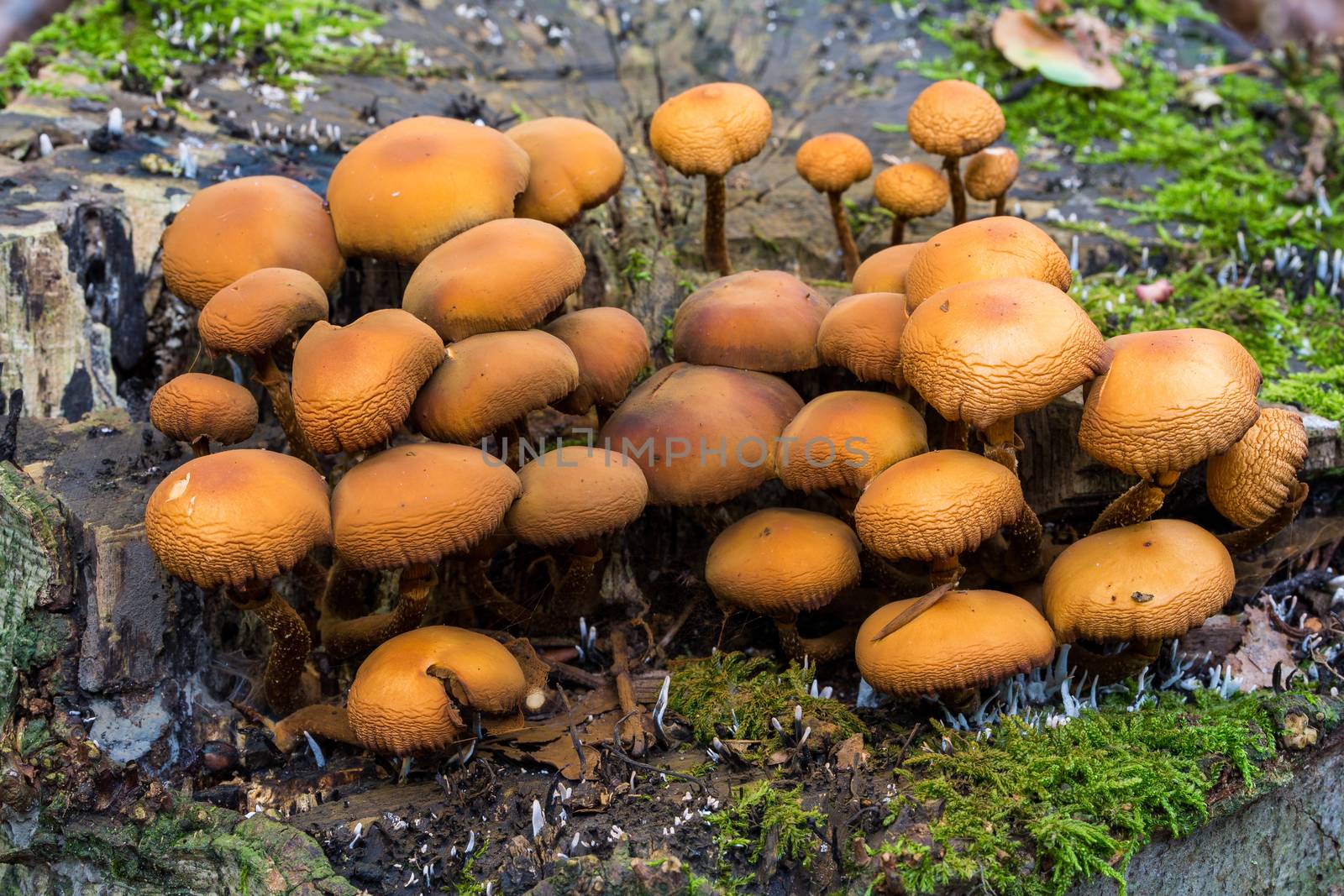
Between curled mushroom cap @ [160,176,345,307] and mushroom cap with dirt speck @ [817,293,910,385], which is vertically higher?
curled mushroom cap @ [160,176,345,307]

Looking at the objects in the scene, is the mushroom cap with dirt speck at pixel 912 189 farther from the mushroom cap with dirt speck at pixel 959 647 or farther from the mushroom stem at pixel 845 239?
the mushroom cap with dirt speck at pixel 959 647

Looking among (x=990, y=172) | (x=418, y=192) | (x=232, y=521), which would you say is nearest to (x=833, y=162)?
(x=990, y=172)

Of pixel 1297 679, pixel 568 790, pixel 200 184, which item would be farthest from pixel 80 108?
pixel 1297 679

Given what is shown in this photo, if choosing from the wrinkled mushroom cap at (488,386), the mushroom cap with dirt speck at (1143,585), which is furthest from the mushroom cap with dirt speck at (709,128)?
the mushroom cap with dirt speck at (1143,585)

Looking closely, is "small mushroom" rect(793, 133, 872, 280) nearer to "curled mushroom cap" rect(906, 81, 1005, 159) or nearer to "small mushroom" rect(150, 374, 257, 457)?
"curled mushroom cap" rect(906, 81, 1005, 159)

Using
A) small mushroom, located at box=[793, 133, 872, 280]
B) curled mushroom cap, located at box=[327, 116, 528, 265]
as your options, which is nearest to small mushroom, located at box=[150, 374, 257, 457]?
curled mushroom cap, located at box=[327, 116, 528, 265]
